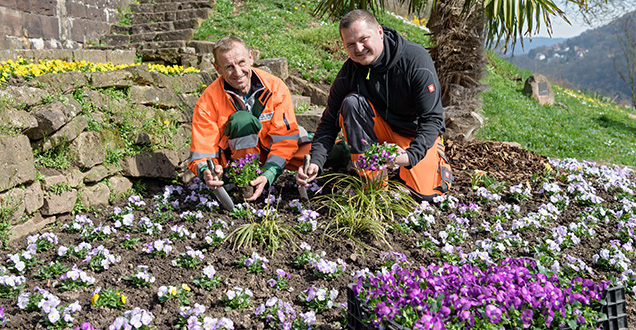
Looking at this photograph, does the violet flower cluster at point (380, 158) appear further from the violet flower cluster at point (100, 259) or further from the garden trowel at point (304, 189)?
the violet flower cluster at point (100, 259)

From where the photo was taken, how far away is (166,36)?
8305 mm

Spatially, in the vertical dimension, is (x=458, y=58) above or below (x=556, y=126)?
above

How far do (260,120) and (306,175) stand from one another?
0.76 metres

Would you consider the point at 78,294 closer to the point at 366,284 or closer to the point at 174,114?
the point at 366,284

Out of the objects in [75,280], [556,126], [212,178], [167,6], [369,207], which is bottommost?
[556,126]

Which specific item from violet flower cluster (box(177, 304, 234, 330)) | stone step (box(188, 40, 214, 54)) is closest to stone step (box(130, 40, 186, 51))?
stone step (box(188, 40, 214, 54))

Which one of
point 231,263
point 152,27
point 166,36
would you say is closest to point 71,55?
point 166,36

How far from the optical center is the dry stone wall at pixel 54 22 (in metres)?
6.12

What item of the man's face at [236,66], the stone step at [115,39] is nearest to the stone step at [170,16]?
the stone step at [115,39]

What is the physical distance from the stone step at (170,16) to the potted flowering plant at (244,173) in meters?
6.47

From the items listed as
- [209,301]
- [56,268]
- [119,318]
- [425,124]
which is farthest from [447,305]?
[56,268]

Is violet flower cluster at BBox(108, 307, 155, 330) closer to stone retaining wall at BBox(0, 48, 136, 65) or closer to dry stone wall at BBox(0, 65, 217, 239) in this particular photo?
dry stone wall at BBox(0, 65, 217, 239)

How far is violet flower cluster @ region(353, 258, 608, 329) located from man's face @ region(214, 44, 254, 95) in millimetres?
2095

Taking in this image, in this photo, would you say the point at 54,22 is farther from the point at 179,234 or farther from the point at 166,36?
the point at 179,234
